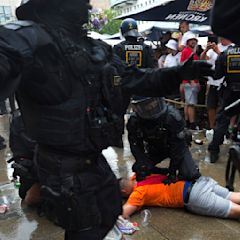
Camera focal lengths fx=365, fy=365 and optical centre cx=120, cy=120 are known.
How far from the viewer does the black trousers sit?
1901mm

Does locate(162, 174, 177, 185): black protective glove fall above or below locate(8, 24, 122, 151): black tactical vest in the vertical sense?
below

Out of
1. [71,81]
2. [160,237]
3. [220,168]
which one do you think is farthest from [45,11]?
[220,168]

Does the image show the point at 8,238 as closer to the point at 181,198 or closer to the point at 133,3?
the point at 181,198

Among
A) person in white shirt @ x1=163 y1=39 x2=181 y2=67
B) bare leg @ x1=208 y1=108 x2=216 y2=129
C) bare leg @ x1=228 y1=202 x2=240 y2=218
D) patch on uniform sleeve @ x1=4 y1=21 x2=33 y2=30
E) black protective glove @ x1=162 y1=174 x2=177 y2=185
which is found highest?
patch on uniform sleeve @ x1=4 y1=21 x2=33 y2=30

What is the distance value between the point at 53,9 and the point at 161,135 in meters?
1.89

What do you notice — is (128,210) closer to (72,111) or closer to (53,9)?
(72,111)

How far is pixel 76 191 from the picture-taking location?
190 centimetres

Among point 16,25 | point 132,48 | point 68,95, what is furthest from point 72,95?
point 132,48

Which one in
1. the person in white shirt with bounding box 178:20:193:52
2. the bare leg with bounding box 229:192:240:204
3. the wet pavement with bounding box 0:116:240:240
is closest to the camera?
the wet pavement with bounding box 0:116:240:240

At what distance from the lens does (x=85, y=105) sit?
1.89 metres

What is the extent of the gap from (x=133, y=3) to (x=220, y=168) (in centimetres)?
6098

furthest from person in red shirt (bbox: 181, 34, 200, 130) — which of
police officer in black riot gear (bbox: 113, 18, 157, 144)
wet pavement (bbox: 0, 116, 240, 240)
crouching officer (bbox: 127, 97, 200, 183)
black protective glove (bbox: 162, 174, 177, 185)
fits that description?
black protective glove (bbox: 162, 174, 177, 185)

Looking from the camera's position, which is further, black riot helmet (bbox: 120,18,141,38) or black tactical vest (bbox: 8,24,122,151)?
black riot helmet (bbox: 120,18,141,38)

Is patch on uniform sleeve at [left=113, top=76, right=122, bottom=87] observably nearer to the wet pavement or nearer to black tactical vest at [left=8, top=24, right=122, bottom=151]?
black tactical vest at [left=8, top=24, right=122, bottom=151]
